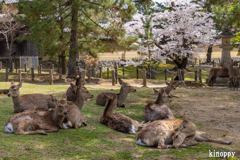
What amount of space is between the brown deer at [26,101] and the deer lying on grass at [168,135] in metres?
2.97

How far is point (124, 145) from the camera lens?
16.1ft

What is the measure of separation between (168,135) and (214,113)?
11.5 ft

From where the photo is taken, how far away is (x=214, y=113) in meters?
7.99

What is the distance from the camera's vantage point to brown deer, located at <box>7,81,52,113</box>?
659 cm

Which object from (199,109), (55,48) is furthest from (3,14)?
(199,109)

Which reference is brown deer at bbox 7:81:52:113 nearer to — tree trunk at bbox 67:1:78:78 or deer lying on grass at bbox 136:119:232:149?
deer lying on grass at bbox 136:119:232:149

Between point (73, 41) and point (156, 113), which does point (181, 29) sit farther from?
point (156, 113)

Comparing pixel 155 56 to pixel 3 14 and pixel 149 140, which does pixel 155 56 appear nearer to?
pixel 3 14

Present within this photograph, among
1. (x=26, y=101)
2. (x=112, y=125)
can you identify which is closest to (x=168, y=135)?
(x=112, y=125)

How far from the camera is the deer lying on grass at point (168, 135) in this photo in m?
4.89

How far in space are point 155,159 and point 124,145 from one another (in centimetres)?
74

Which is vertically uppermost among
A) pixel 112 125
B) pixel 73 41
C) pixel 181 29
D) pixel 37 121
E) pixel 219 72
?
pixel 181 29

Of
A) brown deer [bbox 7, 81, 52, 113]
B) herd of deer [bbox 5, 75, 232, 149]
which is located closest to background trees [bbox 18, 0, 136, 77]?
brown deer [bbox 7, 81, 52, 113]

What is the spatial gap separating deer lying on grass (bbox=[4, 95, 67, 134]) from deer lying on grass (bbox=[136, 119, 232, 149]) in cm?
153
